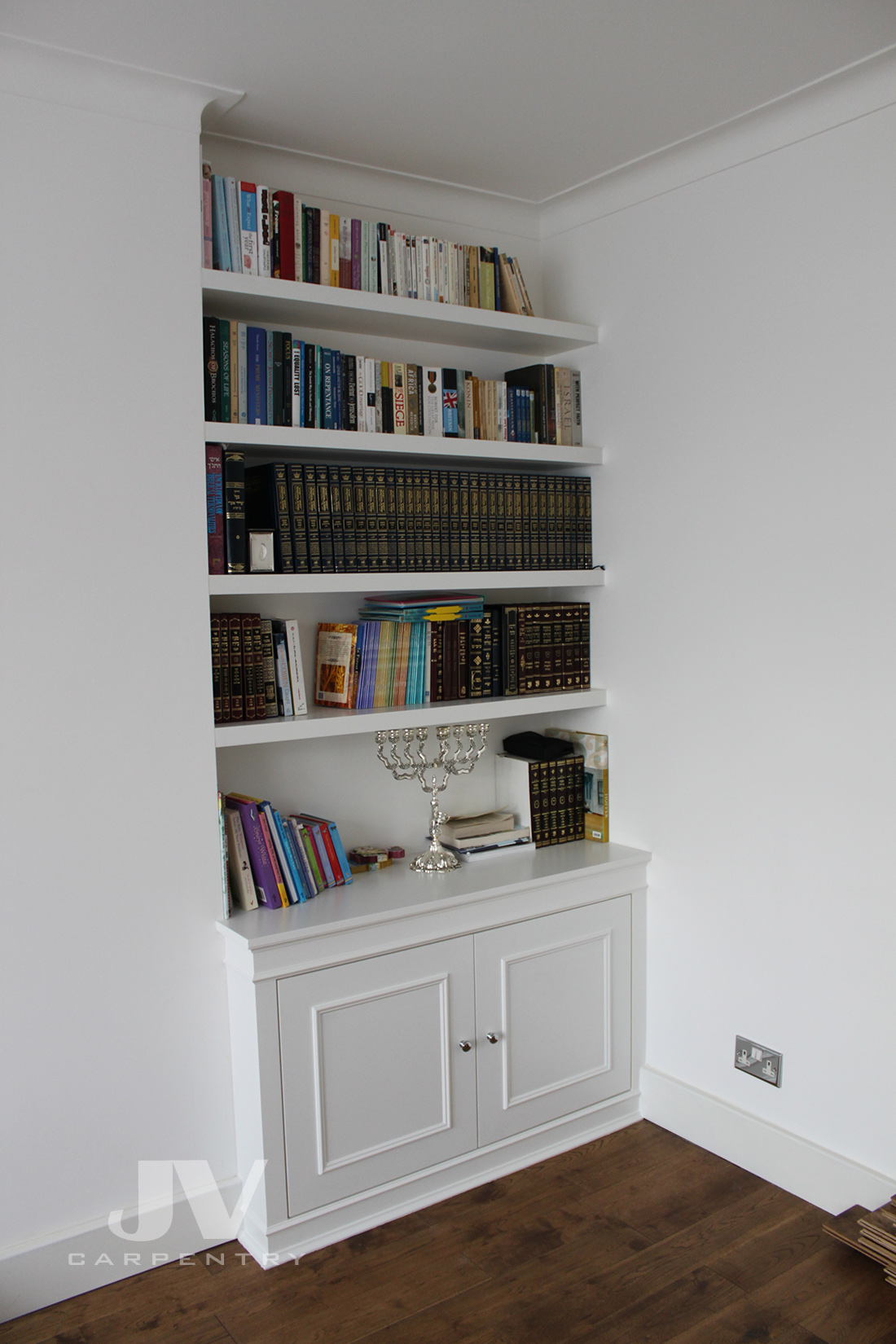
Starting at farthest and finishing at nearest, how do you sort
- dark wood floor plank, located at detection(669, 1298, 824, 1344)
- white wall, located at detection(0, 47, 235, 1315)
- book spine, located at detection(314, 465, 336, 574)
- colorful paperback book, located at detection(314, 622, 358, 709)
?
1. colorful paperback book, located at detection(314, 622, 358, 709)
2. book spine, located at detection(314, 465, 336, 574)
3. white wall, located at detection(0, 47, 235, 1315)
4. dark wood floor plank, located at detection(669, 1298, 824, 1344)

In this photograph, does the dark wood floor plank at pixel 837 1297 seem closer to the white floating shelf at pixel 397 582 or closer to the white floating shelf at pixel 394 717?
the white floating shelf at pixel 394 717

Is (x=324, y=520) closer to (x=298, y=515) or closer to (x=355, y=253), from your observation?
(x=298, y=515)

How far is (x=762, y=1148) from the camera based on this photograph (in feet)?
8.39

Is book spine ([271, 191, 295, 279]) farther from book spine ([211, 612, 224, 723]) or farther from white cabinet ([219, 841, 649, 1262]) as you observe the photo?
white cabinet ([219, 841, 649, 1262])

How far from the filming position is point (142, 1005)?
2281 mm

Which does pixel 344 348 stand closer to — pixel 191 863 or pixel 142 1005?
pixel 191 863

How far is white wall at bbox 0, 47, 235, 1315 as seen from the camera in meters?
2.11

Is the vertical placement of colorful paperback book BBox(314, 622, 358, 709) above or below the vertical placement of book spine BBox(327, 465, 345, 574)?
below

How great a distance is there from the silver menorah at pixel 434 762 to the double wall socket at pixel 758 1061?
33.9 inches

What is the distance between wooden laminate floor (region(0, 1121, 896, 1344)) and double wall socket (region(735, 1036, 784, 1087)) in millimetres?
254

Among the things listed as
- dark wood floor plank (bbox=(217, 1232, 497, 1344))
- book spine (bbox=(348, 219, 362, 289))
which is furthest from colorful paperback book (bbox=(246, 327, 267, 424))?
dark wood floor plank (bbox=(217, 1232, 497, 1344))

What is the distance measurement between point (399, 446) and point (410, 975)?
1294 millimetres

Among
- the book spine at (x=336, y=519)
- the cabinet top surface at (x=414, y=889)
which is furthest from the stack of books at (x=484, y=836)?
the book spine at (x=336, y=519)

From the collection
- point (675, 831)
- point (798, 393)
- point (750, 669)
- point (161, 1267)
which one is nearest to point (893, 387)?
point (798, 393)
